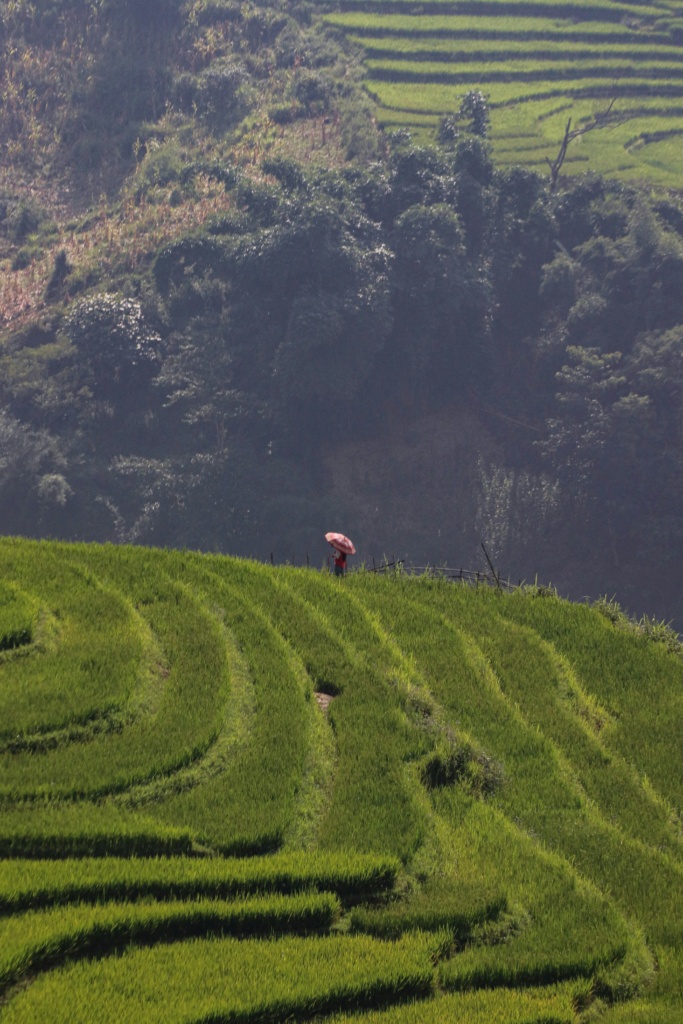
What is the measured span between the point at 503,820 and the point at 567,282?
4731 centimetres

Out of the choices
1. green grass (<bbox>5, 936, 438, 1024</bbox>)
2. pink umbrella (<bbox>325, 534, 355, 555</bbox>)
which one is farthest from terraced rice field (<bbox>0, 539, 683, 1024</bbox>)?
pink umbrella (<bbox>325, 534, 355, 555</bbox>)

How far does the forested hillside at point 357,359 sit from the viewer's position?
5041cm

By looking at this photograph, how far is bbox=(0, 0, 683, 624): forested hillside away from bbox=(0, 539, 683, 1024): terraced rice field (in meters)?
30.2

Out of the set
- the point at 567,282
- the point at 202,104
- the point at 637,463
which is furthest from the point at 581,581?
the point at 202,104

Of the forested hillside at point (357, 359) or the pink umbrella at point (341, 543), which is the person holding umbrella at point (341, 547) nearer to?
the pink umbrella at point (341, 543)

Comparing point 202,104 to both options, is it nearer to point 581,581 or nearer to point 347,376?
point 347,376

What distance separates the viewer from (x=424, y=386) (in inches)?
2239

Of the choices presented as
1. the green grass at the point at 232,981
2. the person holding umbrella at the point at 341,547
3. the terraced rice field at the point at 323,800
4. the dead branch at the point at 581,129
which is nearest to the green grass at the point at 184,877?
the terraced rice field at the point at 323,800

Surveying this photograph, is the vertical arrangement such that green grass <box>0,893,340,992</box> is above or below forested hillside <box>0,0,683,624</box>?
below

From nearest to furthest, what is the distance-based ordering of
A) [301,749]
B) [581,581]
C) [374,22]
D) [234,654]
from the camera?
1. [301,749]
2. [234,654]
3. [581,581]
4. [374,22]

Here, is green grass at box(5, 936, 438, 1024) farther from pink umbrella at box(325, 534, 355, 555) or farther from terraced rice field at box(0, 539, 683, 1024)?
pink umbrella at box(325, 534, 355, 555)

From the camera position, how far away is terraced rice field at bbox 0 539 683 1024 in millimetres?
11109

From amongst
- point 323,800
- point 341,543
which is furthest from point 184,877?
point 341,543

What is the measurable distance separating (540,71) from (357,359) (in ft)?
110
